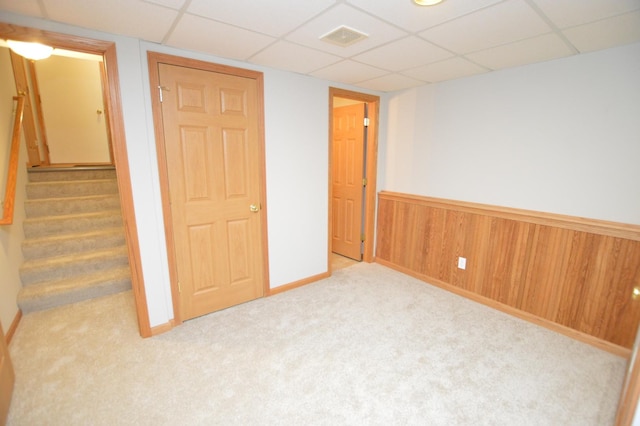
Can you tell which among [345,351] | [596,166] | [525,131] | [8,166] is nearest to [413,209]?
[525,131]

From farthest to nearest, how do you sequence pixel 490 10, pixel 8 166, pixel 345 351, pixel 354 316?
1. pixel 8 166
2. pixel 354 316
3. pixel 345 351
4. pixel 490 10

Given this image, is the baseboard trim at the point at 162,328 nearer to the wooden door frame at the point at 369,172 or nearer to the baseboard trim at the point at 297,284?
the baseboard trim at the point at 297,284

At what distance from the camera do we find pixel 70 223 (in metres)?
3.27

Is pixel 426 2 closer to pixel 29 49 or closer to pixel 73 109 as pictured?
pixel 29 49

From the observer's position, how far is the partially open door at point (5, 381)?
155 cm

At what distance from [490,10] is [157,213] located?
2546 millimetres

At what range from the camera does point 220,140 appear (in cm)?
248

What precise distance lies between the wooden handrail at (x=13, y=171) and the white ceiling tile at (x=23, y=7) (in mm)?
1618

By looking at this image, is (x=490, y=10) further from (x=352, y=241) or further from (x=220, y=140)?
(x=352, y=241)

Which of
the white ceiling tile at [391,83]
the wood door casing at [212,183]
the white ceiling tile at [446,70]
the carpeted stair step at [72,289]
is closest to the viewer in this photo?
the wood door casing at [212,183]

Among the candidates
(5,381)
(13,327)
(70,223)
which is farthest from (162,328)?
(70,223)

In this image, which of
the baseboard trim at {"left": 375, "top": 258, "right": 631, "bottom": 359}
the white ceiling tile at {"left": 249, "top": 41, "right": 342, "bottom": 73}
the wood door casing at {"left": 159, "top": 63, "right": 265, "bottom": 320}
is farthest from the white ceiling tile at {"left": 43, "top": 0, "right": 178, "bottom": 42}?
the baseboard trim at {"left": 375, "top": 258, "right": 631, "bottom": 359}

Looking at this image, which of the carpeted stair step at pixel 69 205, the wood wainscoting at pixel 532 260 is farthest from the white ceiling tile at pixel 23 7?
the wood wainscoting at pixel 532 260

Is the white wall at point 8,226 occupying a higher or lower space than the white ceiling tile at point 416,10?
lower
